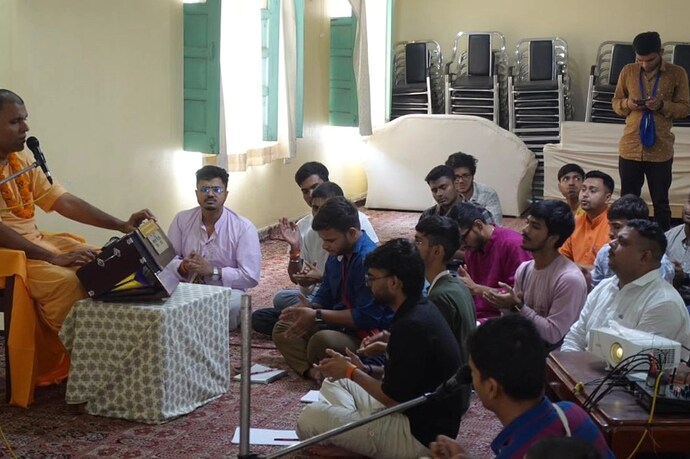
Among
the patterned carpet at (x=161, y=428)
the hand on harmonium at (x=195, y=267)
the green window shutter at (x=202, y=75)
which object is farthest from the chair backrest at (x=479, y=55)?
the patterned carpet at (x=161, y=428)

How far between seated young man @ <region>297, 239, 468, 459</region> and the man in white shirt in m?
0.78

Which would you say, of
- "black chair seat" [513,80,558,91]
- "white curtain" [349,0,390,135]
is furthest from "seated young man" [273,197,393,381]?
"black chair seat" [513,80,558,91]

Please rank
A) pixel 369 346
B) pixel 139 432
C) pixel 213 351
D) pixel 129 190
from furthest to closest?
pixel 129 190
pixel 213 351
pixel 139 432
pixel 369 346

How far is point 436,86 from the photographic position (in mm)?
10820

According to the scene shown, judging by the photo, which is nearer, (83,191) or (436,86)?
(83,191)

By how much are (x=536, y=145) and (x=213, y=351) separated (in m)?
6.83

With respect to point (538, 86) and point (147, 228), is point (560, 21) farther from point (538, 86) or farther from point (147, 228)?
point (147, 228)

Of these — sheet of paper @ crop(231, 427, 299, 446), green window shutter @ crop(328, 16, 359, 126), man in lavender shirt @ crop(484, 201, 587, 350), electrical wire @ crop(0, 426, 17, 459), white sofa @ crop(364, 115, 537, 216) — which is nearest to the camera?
electrical wire @ crop(0, 426, 17, 459)

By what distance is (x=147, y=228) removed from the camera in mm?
3963

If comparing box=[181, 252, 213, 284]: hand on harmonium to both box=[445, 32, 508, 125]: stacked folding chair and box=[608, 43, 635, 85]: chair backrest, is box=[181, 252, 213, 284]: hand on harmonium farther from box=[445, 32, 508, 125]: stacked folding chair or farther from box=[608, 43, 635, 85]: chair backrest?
box=[608, 43, 635, 85]: chair backrest

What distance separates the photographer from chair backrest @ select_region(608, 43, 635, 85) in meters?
10.0

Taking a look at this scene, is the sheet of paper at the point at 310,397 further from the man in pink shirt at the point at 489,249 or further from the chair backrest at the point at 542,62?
the chair backrest at the point at 542,62

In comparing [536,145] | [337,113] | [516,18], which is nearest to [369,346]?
[337,113]

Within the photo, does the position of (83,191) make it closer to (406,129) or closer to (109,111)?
(109,111)
